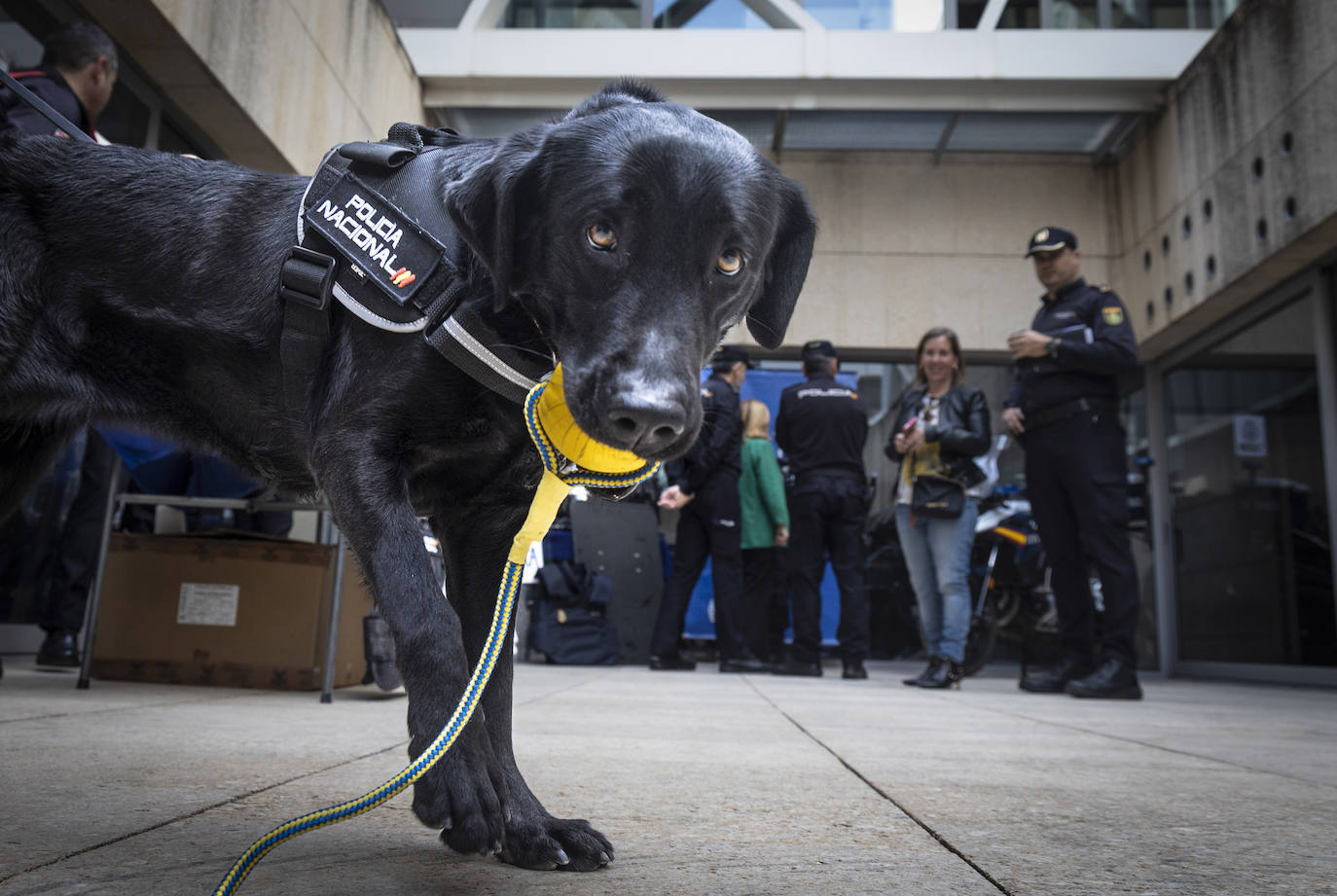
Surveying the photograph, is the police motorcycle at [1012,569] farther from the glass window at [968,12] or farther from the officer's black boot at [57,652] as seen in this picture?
the officer's black boot at [57,652]

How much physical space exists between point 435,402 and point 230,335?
1.46 feet

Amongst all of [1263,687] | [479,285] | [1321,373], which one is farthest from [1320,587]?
[479,285]

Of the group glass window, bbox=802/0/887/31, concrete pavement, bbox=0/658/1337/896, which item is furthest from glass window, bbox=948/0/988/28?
concrete pavement, bbox=0/658/1337/896

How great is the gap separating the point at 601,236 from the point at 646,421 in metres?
0.32

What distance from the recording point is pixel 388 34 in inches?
310

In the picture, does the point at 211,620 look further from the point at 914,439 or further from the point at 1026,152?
the point at 1026,152

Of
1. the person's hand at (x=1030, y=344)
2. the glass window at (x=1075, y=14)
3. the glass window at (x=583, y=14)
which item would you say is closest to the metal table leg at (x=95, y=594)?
the person's hand at (x=1030, y=344)

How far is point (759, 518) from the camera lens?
7469 mm

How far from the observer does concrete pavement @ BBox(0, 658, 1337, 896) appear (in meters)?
1.31

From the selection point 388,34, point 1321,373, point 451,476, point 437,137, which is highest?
point 388,34

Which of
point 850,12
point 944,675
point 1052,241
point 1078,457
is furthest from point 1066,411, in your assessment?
point 850,12

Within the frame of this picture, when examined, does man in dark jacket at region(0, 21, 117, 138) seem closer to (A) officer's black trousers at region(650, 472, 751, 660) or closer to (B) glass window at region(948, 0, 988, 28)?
(A) officer's black trousers at region(650, 472, 751, 660)

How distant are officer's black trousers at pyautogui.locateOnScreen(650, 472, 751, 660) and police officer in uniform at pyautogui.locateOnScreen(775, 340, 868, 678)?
0.41 m

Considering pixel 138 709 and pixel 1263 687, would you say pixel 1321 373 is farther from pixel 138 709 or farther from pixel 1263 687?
pixel 138 709
